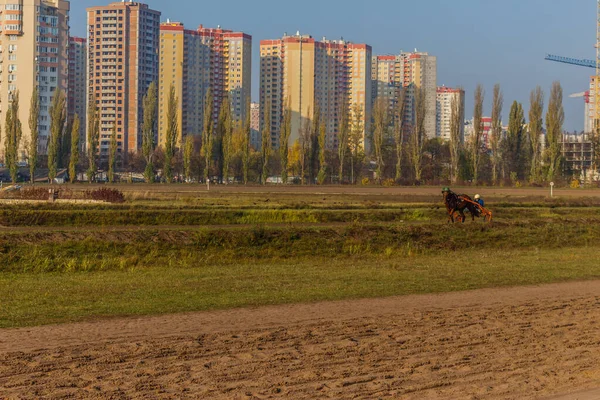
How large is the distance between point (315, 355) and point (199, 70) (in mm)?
158590

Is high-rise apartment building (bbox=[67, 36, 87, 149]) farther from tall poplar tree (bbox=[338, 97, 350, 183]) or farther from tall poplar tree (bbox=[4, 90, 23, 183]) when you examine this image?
tall poplar tree (bbox=[338, 97, 350, 183])

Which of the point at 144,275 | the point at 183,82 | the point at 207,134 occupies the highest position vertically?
the point at 183,82

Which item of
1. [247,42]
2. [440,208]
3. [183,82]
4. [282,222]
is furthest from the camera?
[247,42]

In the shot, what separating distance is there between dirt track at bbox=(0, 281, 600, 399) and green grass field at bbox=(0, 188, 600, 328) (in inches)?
66.9

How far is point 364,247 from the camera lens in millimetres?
25703

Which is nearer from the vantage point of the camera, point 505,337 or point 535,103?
point 505,337

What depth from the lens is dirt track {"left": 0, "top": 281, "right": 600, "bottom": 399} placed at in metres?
8.89

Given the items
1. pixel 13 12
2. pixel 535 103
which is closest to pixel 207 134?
pixel 535 103

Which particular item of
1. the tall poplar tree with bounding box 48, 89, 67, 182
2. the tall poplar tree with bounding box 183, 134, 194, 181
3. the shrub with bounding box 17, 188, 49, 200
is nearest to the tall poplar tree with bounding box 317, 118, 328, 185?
the tall poplar tree with bounding box 183, 134, 194, 181

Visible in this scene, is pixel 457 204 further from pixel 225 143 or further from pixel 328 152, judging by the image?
pixel 328 152

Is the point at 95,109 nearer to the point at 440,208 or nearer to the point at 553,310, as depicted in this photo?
the point at 440,208

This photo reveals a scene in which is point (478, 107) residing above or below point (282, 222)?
above

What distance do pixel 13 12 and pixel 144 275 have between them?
11639 centimetres

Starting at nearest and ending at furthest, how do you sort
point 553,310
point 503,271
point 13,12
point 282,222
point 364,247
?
point 553,310
point 503,271
point 364,247
point 282,222
point 13,12
